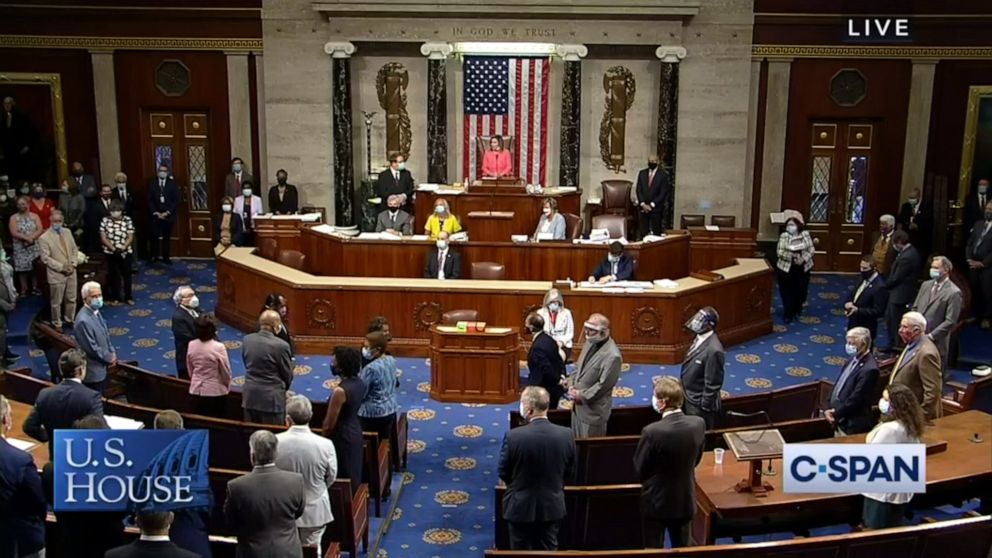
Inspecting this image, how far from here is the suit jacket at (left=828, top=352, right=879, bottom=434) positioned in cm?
755

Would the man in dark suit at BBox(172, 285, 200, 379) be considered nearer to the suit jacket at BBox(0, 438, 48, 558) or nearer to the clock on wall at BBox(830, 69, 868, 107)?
the suit jacket at BBox(0, 438, 48, 558)

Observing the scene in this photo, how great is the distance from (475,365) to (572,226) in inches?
181

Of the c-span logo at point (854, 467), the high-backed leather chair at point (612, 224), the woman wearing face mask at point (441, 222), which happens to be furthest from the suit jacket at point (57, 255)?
the c-span logo at point (854, 467)

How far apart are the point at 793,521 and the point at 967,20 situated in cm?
1225

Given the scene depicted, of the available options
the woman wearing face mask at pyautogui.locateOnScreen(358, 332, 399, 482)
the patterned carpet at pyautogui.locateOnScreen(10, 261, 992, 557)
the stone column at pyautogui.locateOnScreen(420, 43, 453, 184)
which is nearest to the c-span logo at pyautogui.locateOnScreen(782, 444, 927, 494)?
the patterned carpet at pyautogui.locateOnScreen(10, 261, 992, 557)

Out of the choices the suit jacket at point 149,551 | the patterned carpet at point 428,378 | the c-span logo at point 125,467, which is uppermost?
the c-span logo at point 125,467

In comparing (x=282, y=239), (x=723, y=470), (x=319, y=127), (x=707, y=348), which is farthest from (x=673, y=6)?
(x=723, y=470)

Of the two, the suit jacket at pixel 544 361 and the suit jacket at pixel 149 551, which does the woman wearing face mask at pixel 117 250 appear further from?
the suit jacket at pixel 149 551

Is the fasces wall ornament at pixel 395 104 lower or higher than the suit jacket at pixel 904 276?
higher

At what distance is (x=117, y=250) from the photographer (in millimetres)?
13844

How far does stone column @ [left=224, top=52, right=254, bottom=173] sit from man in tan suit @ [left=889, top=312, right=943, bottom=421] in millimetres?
12070

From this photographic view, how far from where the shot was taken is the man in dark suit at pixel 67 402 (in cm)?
645

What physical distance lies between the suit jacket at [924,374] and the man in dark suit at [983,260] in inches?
239

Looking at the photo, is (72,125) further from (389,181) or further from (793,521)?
(793,521)
